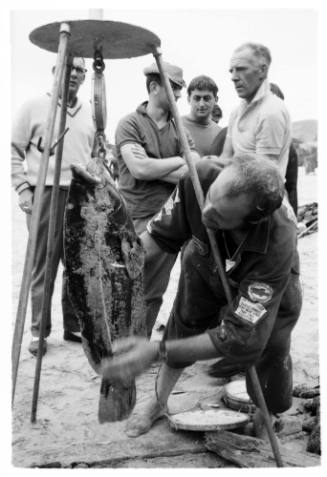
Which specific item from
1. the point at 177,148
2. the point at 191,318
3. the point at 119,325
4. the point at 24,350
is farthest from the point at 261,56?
the point at 24,350

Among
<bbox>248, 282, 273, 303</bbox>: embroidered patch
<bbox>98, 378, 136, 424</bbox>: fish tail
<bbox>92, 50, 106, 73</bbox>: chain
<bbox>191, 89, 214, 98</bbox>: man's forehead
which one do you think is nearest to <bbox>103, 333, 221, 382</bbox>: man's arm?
<bbox>98, 378, 136, 424</bbox>: fish tail

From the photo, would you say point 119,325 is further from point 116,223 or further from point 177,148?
point 177,148

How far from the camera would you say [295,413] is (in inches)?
123

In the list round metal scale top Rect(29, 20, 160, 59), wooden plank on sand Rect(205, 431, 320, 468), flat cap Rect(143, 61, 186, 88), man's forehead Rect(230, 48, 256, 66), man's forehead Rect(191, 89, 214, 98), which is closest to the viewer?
round metal scale top Rect(29, 20, 160, 59)

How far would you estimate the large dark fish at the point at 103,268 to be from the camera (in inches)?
88.8

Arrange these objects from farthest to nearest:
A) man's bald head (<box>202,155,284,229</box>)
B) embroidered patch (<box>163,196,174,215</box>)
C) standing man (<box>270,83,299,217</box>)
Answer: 1. standing man (<box>270,83,299,217</box>)
2. embroidered patch (<box>163,196,174,215</box>)
3. man's bald head (<box>202,155,284,229</box>)

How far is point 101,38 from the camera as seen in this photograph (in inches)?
90.7

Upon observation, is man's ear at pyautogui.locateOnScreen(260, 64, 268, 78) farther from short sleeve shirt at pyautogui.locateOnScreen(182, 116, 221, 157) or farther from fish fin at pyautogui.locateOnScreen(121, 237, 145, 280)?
fish fin at pyautogui.locateOnScreen(121, 237, 145, 280)

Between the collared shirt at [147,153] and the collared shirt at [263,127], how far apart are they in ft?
1.46

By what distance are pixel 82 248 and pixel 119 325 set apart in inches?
14.7

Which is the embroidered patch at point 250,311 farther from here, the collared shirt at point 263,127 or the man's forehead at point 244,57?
the man's forehead at point 244,57

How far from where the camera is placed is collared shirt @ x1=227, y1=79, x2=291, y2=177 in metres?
2.96

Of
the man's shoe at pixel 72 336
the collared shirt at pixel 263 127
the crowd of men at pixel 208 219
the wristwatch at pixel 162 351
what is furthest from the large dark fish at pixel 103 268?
the man's shoe at pixel 72 336

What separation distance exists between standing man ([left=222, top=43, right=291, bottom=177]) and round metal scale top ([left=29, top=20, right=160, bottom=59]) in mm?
769
